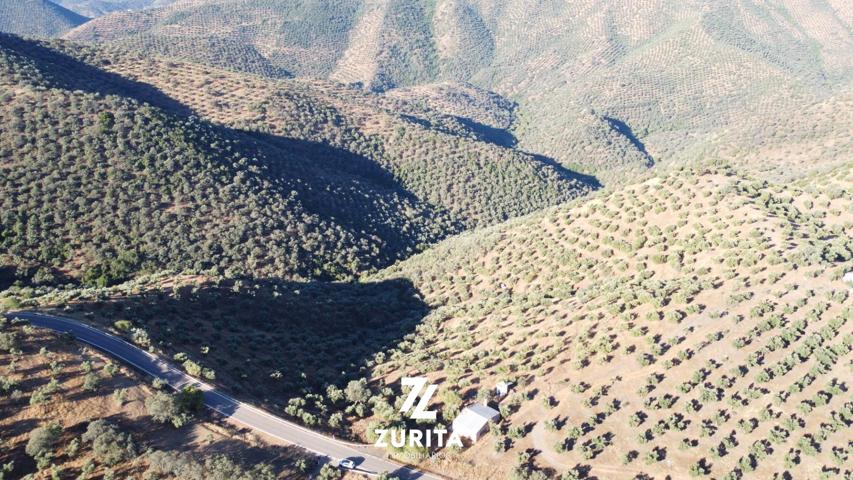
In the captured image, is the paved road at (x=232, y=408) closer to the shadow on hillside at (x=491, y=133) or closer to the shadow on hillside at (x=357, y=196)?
the shadow on hillside at (x=357, y=196)

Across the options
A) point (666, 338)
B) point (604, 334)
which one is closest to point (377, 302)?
point (604, 334)

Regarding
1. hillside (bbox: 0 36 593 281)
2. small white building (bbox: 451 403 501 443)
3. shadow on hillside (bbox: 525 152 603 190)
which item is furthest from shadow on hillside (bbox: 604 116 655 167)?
small white building (bbox: 451 403 501 443)

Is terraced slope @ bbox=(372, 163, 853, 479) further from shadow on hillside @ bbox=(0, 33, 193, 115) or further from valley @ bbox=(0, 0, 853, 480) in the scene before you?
shadow on hillside @ bbox=(0, 33, 193, 115)

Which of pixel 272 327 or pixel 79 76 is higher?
pixel 79 76

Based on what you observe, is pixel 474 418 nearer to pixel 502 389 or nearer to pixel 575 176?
pixel 502 389

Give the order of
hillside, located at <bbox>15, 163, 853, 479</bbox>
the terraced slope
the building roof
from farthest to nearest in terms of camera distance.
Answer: the building roof → hillside, located at <bbox>15, 163, 853, 479</bbox> → the terraced slope
